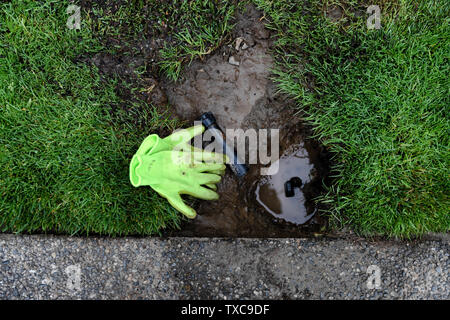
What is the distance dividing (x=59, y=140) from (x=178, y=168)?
879mm

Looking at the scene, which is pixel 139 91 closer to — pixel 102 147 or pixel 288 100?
pixel 102 147

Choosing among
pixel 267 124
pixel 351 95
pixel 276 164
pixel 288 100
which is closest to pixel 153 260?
pixel 276 164

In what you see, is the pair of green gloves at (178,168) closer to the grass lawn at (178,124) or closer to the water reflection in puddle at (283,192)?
the grass lawn at (178,124)

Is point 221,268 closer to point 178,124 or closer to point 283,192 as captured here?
point 283,192

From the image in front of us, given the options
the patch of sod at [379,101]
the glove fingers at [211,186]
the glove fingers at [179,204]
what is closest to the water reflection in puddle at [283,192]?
the patch of sod at [379,101]

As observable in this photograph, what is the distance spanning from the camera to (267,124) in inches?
82.2

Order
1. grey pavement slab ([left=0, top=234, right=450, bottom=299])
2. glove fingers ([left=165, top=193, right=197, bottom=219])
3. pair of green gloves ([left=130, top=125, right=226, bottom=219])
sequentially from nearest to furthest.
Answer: pair of green gloves ([left=130, top=125, right=226, bottom=219])
glove fingers ([left=165, top=193, right=197, bottom=219])
grey pavement slab ([left=0, top=234, right=450, bottom=299])

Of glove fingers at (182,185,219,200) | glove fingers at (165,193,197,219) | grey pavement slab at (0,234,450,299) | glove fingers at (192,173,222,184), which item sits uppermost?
glove fingers at (192,173,222,184)

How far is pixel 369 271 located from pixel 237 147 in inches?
48.3

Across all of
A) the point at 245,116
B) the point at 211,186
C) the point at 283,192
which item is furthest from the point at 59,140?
the point at 283,192

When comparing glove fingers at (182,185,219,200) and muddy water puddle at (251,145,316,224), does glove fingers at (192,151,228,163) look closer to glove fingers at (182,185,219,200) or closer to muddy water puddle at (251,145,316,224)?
glove fingers at (182,185,219,200)

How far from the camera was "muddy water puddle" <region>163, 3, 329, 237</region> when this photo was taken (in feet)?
6.82

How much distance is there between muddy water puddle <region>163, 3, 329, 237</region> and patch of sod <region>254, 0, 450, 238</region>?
12 centimetres

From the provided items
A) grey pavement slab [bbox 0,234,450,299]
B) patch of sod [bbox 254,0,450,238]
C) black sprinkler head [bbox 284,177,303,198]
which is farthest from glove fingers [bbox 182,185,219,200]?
patch of sod [bbox 254,0,450,238]
